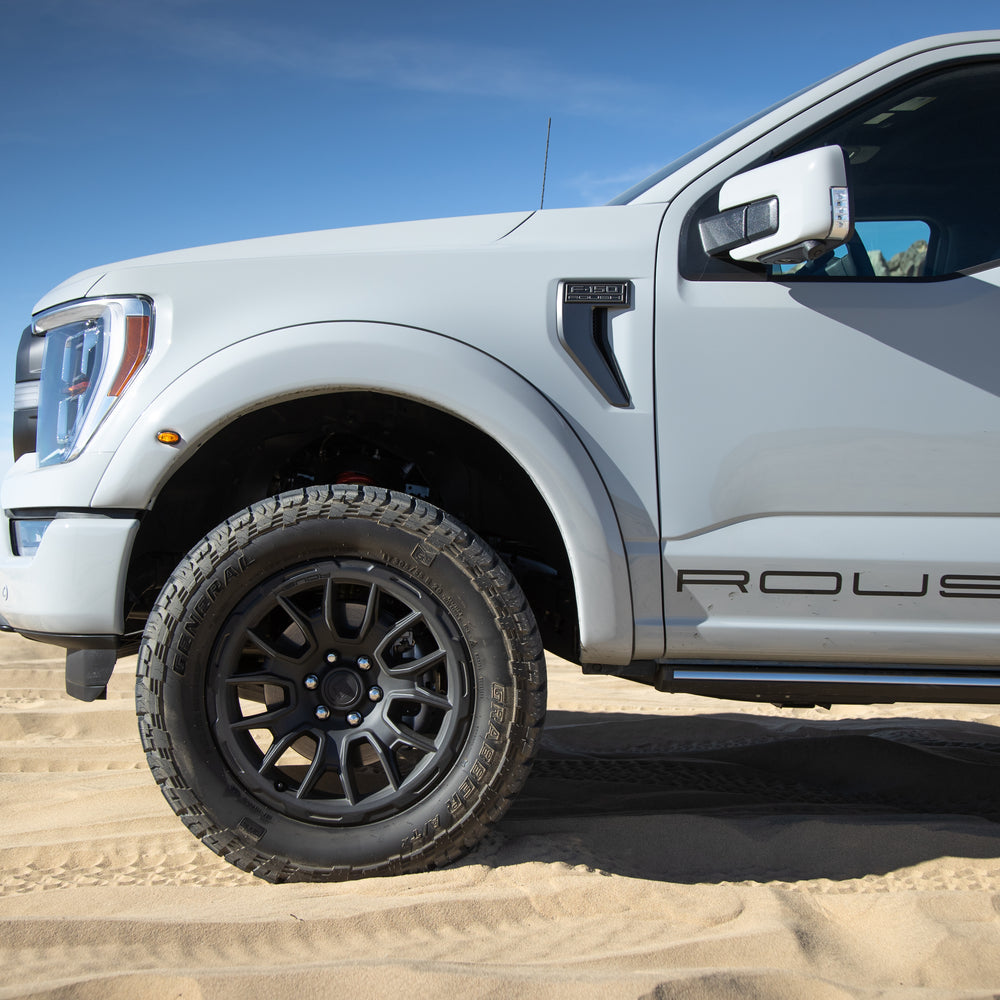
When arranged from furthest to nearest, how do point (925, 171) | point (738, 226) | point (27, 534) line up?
point (925, 171)
point (27, 534)
point (738, 226)

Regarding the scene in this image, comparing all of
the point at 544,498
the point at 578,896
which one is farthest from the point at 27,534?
the point at 578,896

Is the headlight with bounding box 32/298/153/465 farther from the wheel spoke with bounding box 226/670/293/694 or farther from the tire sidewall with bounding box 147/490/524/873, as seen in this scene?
the wheel spoke with bounding box 226/670/293/694

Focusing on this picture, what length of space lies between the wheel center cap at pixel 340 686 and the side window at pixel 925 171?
1.46 m

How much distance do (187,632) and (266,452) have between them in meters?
0.62

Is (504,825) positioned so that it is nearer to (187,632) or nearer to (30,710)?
(187,632)

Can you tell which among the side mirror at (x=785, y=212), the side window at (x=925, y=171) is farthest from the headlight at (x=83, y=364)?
the side window at (x=925, y=171)

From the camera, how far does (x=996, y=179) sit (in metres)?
2.28

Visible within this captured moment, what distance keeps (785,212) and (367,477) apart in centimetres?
127

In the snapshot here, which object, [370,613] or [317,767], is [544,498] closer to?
[370,613]

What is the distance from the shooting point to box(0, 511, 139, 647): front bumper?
6.44 ft

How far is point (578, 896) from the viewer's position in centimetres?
184

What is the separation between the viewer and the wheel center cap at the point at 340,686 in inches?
78.1

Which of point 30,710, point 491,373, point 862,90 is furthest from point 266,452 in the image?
point 30,710

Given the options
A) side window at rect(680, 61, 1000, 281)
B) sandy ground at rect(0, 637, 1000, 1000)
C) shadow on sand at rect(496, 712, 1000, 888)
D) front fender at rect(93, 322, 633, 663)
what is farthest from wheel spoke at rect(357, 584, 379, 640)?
side window at rect(680, 61, 1000, 281)
